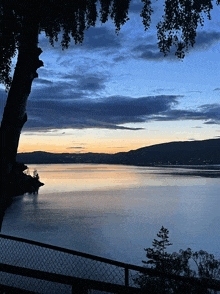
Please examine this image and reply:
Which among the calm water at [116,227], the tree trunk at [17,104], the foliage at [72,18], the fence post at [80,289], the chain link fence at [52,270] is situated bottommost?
the calm water at [116,227]

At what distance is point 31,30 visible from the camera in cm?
761

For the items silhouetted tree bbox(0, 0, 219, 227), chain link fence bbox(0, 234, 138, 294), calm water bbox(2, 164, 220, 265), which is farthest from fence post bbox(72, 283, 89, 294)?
calm water bbox(2, 164, 220, 265)

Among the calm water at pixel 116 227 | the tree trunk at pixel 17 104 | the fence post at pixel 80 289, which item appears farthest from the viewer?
the calm water at pixel 116 227

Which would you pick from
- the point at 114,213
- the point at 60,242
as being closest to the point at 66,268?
the point at 60,242

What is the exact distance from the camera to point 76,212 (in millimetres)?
56000

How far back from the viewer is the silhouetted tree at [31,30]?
23.1 feet

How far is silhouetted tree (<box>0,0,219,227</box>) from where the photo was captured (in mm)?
7031

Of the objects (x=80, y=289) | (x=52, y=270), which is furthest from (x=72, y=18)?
(x=52, y=270)

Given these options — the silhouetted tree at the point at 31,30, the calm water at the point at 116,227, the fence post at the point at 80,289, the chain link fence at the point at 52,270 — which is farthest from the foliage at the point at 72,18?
the calm water at the point at 116,227

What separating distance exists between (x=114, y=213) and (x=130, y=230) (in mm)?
15665

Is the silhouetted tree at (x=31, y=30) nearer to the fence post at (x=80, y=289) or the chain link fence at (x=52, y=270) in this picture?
the fence post at (x=80, y=289)

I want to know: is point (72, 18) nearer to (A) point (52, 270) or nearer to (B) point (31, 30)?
(B) point (31, 30)

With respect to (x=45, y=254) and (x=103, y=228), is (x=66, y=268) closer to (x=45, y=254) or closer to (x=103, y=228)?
(x=45, y=254)

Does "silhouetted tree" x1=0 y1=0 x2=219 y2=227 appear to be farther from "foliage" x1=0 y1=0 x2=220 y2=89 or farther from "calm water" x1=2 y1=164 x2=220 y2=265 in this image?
"calm water" x1=2 y1=164 x2=220 y2=265
